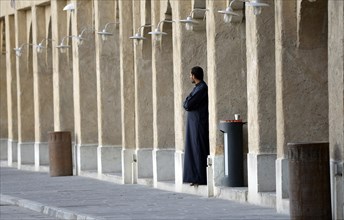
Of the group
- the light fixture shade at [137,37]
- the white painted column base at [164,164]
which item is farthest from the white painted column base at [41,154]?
the white painted column base at [164,164]

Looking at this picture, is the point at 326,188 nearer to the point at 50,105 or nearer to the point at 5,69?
the point at 50,105

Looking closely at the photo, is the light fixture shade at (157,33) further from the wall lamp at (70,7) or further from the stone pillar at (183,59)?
the wall lamp at (70,7)

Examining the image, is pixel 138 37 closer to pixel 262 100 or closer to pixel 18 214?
pixel 18 214

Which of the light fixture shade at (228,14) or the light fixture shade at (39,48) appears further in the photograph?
the light fixture shade at (39,48)

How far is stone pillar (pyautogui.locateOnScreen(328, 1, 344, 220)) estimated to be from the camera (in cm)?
1822

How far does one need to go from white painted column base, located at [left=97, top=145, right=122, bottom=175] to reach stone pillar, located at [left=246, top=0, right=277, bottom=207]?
11.0m

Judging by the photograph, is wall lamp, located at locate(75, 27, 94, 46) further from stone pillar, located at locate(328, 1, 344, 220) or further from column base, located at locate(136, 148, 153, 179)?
stone pillar, located at locate(328, 1, 344, 220)

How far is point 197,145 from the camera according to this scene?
2705 centimetres

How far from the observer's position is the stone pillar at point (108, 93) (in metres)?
34.7

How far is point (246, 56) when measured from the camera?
2536cm

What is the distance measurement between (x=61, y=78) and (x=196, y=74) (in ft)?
42.7

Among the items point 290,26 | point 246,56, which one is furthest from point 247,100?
point 290,26

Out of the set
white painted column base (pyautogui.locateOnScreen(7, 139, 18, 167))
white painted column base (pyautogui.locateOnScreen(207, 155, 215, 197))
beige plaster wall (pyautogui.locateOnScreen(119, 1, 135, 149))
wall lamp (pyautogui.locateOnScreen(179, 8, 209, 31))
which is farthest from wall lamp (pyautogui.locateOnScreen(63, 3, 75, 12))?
white painted column base (pyautogui.locateOnScreen(207, 155, 215, 197))

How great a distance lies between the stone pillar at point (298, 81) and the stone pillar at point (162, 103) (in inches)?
311
